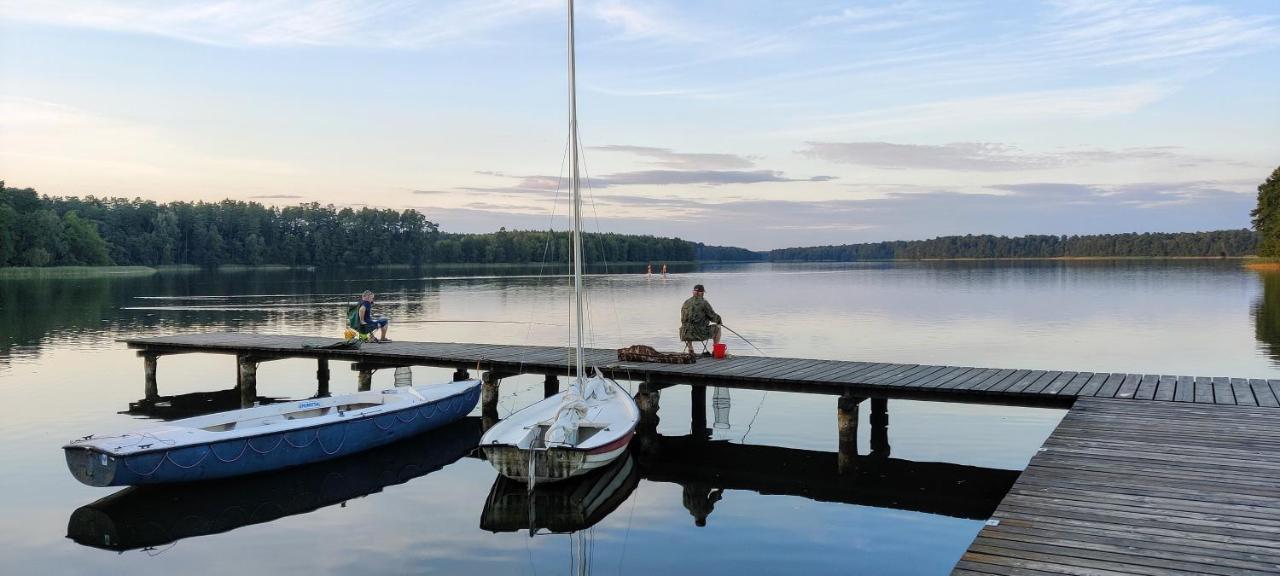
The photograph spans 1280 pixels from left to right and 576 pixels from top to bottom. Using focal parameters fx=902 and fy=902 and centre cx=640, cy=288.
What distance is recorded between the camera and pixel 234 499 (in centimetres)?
1396

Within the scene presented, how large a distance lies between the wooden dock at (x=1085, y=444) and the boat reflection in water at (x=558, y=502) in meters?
1.96

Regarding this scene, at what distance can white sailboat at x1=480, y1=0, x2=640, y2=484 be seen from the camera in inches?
533

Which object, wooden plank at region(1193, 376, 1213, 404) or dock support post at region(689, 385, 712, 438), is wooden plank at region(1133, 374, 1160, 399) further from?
dock support post at region(689, 385, 712, 438)

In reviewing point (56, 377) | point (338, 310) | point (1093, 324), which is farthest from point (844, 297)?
point (56, 377)

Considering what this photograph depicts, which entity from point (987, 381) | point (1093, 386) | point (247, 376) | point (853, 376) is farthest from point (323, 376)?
point (1093, 386)

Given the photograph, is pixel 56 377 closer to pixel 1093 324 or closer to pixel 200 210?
pixel 1093 324

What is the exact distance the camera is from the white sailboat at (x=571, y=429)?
13.5 m

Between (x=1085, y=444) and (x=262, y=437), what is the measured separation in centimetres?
1218

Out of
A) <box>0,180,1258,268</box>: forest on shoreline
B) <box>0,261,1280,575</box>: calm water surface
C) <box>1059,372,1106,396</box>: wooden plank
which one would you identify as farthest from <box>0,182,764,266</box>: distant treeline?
<box>1059,372,1106,396</box>: wooden plank

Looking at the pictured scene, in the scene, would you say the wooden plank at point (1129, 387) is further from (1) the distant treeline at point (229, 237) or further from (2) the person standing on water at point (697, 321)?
(1) the distant treeline at point (229, 237)

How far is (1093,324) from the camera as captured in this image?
1684 inches

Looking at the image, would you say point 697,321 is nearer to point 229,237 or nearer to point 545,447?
point 545,447

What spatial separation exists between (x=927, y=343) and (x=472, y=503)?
25.4 m

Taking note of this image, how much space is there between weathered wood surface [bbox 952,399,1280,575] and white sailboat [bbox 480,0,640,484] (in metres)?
6.40
